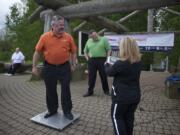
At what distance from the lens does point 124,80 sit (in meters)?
3.69

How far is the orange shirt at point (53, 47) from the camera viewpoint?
16.0 ft

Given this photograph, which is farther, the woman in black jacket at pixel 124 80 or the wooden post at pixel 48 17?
the wooden post at pixel 48 17

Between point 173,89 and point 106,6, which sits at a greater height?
point 106,6

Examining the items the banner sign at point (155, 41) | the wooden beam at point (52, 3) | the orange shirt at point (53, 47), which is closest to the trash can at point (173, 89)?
the orange shirt at point (53, 47)

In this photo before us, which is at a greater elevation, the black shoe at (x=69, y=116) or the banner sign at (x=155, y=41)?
the banner sign at (x=155, y=41)

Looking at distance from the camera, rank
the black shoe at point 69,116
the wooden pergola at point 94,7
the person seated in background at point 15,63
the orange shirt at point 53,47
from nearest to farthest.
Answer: the orange shirt at point 53,47
the black shoe at point 69,116
the wooden pergola at point 94,7
the person seated in background at point 15,63

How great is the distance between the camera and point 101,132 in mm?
4652

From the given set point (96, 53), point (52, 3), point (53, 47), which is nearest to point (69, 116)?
point (53, 47)

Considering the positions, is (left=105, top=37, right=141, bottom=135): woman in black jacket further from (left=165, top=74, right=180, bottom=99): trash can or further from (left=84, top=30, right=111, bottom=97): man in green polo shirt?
(left=165, top=74, right=180, bottom=99): trash can

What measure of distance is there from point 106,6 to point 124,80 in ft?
13.9

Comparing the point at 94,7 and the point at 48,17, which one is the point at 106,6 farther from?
the point at 48,17

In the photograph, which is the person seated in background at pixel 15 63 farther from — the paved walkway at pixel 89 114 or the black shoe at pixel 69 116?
the black shoe at pixel 69 116

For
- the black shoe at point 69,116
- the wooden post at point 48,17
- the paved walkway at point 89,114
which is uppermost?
the wooden post at point 48,17

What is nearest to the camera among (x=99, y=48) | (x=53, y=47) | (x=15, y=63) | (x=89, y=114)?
(x=53, y=47)
